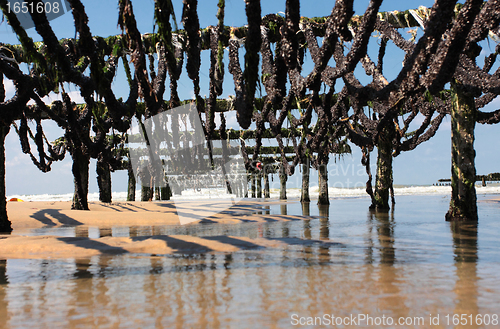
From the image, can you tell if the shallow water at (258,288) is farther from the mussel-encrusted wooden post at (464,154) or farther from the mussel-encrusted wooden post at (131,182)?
the mussel-encrusted wooden post at (131,182)

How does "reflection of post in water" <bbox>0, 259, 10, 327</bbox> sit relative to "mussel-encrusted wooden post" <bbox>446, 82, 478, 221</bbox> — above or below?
below

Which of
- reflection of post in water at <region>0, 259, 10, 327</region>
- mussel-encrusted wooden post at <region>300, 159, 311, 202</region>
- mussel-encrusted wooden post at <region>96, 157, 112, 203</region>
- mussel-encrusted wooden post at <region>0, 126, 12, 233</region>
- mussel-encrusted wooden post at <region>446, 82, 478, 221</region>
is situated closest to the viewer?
reflection of post in water at <region>0, 259, 10, 327</region>

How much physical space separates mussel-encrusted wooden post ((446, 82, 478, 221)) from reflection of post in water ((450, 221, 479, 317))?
328 cm

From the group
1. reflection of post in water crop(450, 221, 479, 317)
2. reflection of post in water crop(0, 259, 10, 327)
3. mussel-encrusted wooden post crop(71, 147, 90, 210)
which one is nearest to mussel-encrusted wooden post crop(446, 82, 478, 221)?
reflection of post in water crop(450, 221, 479, 317)

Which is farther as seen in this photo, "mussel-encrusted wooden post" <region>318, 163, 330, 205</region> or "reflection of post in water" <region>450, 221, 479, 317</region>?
"mussel-encrusted wooden post" <region>318, 163, 330, 205</region>

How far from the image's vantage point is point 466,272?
3.89 metres

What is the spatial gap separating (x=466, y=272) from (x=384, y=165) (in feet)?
41.4

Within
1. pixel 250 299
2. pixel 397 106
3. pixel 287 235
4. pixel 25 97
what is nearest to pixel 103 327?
pixel 250 299

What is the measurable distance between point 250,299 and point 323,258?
1997 millimetres

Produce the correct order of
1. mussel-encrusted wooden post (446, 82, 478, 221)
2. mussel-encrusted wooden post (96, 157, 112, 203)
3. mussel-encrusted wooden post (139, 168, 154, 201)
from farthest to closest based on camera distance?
mussel-encrusted wooden post (139, 168, 154, 201)
mussel-encrusted wooden post (96, 157, 112, 203)
mussel-encrusted wooden post (446, 82, 478, 221)

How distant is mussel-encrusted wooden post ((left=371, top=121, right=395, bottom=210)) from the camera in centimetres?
1582

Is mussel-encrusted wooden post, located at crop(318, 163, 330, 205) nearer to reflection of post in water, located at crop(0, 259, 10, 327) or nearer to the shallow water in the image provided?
the shallow water

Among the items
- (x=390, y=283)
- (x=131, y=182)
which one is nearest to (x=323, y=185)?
(x=131, y=182)

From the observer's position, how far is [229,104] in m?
16.5
